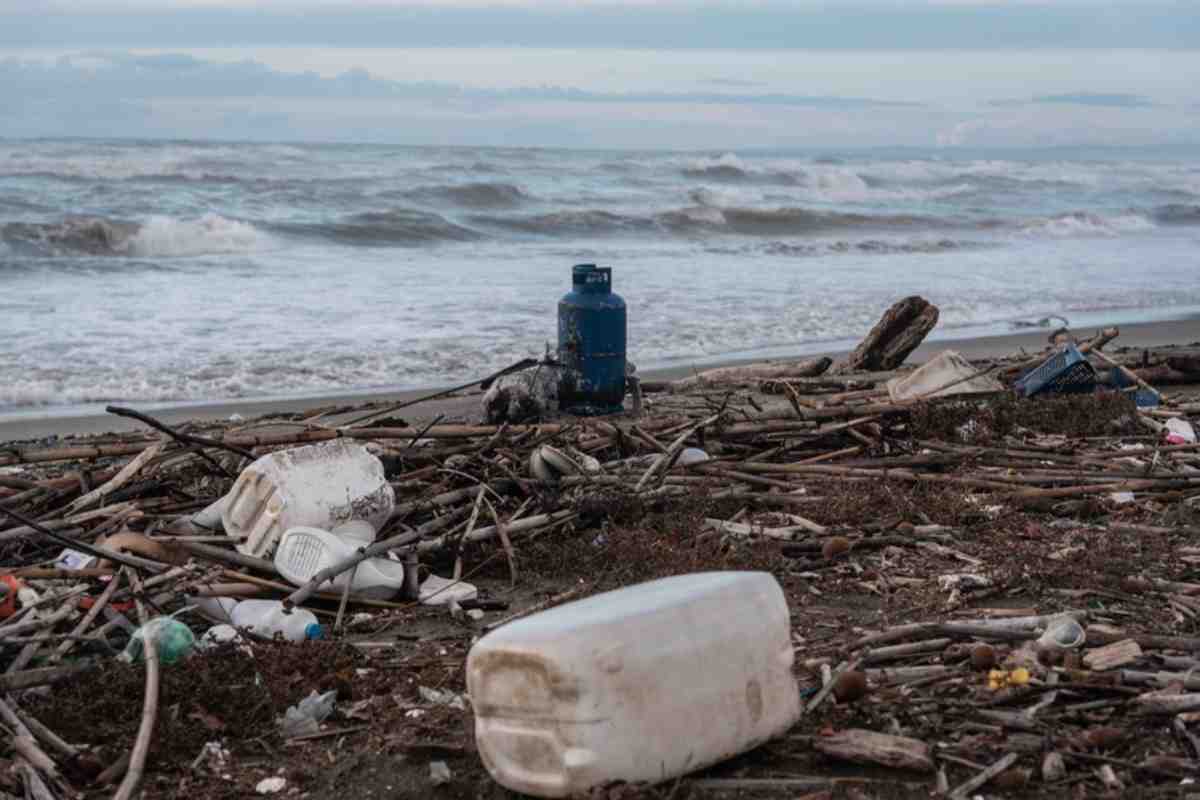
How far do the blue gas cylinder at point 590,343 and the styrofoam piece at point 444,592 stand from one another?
3.23m

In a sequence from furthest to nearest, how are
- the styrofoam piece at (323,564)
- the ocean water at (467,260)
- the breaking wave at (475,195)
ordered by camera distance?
1. the breaking wave at (475,195)
2. the ocean water at (467,260)
3. the styrofoam piece at (323,564)

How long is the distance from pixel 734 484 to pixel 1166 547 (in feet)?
5.35

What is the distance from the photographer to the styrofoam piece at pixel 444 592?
187 inches

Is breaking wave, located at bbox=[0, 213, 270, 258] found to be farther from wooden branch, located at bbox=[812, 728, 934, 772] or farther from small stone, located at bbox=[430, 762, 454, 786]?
wooden branch, located at bbox=[812, 728, 934, 772]

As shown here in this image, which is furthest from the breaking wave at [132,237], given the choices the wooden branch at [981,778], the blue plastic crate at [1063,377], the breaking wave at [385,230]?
the wooden branch at [981,778]

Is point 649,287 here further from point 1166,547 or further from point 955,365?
point 1166,547

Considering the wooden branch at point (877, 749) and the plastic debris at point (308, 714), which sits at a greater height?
the wooden branch at point (877, 749)

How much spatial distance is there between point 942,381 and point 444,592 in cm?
371

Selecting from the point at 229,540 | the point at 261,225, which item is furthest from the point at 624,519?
the point at 261,225

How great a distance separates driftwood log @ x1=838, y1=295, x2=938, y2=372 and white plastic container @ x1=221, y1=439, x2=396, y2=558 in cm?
545

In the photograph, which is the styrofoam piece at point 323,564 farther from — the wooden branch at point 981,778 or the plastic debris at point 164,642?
the wooden branch at point 981,778

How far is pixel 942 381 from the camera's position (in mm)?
7578

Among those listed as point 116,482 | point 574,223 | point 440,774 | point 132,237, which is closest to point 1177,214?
point 574,223

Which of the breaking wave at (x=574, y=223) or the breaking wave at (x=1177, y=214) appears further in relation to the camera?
the breaking wave at (x=1177, y=214)
